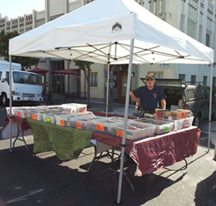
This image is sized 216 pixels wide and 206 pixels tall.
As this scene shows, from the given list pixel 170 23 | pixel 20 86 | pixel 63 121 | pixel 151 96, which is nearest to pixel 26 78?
pixel 20 86

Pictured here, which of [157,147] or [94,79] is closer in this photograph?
[157,147]

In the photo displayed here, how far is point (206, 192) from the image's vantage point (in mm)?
3486

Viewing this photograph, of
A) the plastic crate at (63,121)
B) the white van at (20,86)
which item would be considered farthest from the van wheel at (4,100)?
the plastic crate at (63,121)

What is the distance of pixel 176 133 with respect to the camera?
12.2ft

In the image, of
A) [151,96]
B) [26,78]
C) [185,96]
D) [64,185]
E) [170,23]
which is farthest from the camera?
[26,78]

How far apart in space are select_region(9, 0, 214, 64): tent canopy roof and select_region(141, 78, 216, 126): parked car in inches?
57.2

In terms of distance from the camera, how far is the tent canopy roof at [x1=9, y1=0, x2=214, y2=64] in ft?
9.66

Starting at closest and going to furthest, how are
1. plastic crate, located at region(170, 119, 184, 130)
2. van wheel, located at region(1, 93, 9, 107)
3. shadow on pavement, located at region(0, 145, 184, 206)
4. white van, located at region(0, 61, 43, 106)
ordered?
shadow on pavement, located at region(0, 145, 184, 206) → plastic crate, located at region(170, 119, 184, 130) → white van, located at region(0, 61, 43, 106) → van wheel, located at region(1, 93, 9, 107)

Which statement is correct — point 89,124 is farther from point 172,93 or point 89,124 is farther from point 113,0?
point 172,93

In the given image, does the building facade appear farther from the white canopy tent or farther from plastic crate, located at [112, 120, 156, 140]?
plastic crate, located at [112, 120, 156, 140]

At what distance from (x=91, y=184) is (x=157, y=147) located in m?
1.29

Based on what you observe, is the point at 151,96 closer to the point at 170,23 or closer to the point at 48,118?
the point at 48,118

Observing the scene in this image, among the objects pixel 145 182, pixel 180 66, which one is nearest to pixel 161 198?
pixel 145 182

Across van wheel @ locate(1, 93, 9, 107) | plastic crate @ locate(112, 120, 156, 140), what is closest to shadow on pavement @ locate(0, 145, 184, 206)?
plastic crate @ locate(112, 120, 156, 140)
